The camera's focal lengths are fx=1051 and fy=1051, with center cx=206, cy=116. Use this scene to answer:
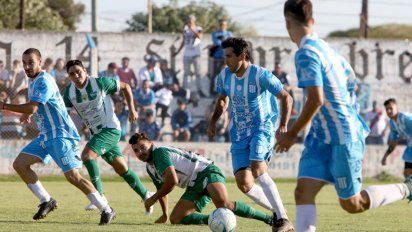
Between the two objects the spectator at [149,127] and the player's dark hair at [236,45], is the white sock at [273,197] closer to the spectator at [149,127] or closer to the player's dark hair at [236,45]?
the player's dark hair at [236,45]

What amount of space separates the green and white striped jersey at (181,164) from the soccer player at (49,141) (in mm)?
821

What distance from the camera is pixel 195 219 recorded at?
12.3 meters

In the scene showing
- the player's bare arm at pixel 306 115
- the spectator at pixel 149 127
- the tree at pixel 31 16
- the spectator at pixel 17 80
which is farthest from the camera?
the tree at pixel 31 16

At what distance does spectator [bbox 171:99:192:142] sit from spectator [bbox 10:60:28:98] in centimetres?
400

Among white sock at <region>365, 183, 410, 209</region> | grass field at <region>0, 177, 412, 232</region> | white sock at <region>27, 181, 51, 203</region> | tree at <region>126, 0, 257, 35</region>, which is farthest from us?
tree at <region>126, 0, 257, 35</region>

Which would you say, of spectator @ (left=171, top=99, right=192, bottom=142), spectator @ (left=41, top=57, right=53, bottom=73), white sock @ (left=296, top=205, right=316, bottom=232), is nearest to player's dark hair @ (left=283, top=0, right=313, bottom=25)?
white sock @ (left=296, top=205, right=316, bottom=232)

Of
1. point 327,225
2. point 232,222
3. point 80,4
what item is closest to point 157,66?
point 327,225

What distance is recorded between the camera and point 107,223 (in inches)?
488

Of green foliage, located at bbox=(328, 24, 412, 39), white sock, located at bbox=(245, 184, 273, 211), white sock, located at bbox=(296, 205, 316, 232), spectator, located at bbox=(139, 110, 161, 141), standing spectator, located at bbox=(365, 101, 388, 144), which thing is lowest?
green foliage, located at bbox=(328, 24, 412, 39)

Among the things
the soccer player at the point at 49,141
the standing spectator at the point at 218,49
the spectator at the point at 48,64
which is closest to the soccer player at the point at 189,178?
the soccer player at the point at 49,141

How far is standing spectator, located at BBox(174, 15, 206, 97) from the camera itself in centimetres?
2698

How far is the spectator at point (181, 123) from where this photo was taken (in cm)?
2569

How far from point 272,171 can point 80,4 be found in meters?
45.4

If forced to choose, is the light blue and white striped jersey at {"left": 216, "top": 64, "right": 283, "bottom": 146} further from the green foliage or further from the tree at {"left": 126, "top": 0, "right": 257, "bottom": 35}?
the green foliage
